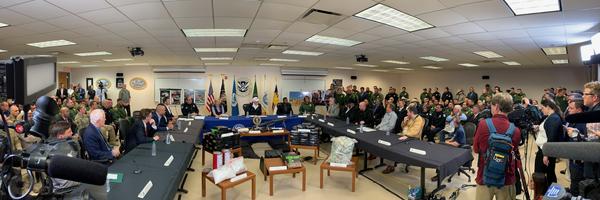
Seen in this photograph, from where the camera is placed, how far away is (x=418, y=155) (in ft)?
12.3

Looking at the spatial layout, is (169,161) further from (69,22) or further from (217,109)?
(217,109)

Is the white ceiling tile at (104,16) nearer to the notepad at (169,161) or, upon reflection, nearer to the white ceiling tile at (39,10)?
the white ceiling tile at (39,10)

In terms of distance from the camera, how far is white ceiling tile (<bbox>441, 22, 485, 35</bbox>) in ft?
13.7

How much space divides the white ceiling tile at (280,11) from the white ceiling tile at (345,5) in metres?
0.28

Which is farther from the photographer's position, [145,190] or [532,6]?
[532,6]

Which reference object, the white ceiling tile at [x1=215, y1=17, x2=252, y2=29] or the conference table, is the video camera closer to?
the conference table

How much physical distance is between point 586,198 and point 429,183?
A: 149 inches

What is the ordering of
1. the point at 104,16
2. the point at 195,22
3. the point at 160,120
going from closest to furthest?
the point at 104,16 < the point at 195,22 < the point at 160,120

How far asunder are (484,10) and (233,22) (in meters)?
3.29

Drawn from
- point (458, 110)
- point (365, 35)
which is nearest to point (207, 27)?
point (365, 35)

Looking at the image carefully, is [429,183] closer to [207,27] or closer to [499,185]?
[499,185]

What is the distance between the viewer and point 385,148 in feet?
13.8

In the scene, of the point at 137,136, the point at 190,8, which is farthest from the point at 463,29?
the point at 137,136

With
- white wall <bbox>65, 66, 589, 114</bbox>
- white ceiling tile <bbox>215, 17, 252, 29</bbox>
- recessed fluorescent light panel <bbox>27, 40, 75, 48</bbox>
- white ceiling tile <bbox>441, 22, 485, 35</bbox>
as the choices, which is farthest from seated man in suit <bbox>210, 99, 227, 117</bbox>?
white ceiling tile <bbox>441, 22, 485, 35</bbox>
